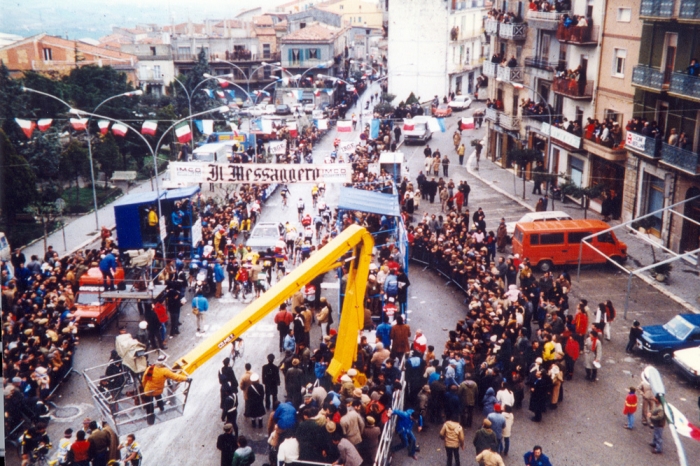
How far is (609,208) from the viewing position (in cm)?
3497

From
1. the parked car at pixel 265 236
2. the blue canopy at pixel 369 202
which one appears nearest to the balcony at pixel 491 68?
the parked car at pixel 265 236

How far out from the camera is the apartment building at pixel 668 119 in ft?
91.6

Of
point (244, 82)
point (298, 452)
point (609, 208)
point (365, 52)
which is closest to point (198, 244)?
point (298, 452)

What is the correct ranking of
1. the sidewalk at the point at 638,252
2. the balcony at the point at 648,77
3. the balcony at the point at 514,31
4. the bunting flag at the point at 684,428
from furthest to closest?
1. the balcony at the point at 514,31
2. the balcony at the point at 648,77
3. the sidewalk at the point at 638,252
4. the bunting flag at the point at 684,428

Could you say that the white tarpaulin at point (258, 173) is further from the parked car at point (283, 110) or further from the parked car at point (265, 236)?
the parked car at point (283, 110)

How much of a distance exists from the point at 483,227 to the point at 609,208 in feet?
30.1

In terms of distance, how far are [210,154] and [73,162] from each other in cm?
800

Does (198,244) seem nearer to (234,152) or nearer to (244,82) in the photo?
(234,152)

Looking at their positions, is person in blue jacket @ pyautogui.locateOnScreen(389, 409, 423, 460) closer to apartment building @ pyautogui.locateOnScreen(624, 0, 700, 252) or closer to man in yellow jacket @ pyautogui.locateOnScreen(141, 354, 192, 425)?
man in yellow jacket @ pyautogui.locateOnScreen(141, 354, 192, 425)

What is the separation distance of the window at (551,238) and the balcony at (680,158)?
570cm

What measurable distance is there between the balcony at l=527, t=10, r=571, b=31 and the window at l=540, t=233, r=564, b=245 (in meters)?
16.7

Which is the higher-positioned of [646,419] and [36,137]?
[36,137]

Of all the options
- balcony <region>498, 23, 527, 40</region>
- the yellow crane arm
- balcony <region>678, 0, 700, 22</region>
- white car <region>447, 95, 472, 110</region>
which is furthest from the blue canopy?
white car <region>447, 95, 472, 110</region>

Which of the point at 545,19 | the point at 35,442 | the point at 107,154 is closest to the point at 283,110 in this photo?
the point at 107,154
